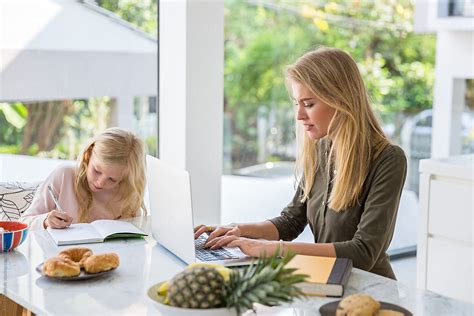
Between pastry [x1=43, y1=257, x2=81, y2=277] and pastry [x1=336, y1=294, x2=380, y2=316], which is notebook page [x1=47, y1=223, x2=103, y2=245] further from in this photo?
pastry [x1=336, y1=294, x2=380, y2=316]

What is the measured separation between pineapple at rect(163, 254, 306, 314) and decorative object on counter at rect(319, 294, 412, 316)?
6.0 inches

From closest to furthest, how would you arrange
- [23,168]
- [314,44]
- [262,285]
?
1. [262,285]
2. [23,168]
3. [314,44]

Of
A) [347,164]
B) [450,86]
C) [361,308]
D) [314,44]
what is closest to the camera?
[361,308]

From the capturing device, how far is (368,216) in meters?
2.16

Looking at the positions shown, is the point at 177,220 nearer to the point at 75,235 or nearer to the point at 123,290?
the point at 123,290

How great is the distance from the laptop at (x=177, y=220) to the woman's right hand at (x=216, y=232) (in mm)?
19

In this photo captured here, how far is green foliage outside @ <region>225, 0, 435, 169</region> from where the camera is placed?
19.1ft

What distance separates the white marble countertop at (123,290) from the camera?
1.70 meters

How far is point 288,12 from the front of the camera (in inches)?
262

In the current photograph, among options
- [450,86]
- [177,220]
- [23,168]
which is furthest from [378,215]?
[450,86]

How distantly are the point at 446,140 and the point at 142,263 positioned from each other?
119 inches

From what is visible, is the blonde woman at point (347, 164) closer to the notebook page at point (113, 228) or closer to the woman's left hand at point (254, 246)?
the woman's left hand at point (254, 246)

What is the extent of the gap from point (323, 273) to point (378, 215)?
1.20 ft

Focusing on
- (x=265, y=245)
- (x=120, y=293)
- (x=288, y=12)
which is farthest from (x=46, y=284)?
(x=288, y=12)
